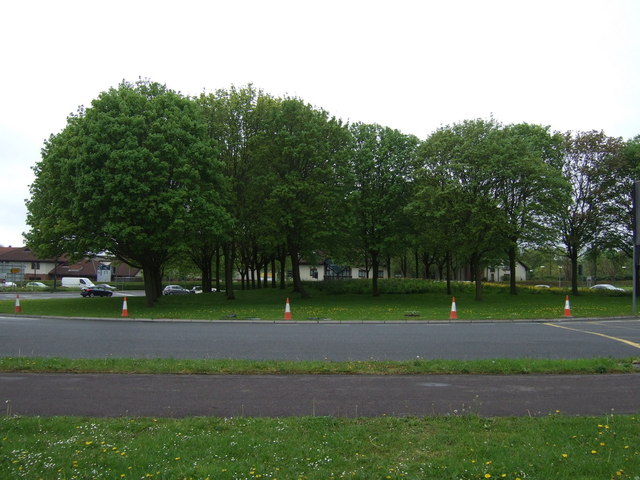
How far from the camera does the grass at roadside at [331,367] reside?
9.02 m

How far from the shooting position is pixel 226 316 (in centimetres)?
2227

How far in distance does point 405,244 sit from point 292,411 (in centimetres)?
2816

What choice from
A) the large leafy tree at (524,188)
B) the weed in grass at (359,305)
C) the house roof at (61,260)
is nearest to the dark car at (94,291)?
the weed in grass at (359,305)

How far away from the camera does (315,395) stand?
7.45 meters

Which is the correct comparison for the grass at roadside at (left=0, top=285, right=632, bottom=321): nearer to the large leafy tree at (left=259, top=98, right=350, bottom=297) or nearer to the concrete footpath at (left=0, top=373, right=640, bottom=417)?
the large leafy tree at (left=259, top=98, right=350, bottom=297)

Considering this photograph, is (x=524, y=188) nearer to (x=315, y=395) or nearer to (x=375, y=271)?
(x=375, y=271)

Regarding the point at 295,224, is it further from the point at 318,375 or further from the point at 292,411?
the point at 292,411

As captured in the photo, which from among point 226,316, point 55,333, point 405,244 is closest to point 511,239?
point 405,244

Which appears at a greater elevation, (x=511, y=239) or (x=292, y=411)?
(x=511, y=239)

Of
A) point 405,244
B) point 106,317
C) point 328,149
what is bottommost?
point 106,317

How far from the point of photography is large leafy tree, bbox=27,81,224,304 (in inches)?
990

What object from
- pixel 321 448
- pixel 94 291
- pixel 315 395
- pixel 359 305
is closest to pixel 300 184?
pixel 359 305

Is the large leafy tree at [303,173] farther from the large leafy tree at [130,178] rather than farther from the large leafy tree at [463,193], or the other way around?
the large leafy tree at [463,193]

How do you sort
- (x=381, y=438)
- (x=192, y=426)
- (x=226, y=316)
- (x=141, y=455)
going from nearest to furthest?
(x=141, y=455), (x=381, y=438), (x=192, y=426), (x=226, y=316)
